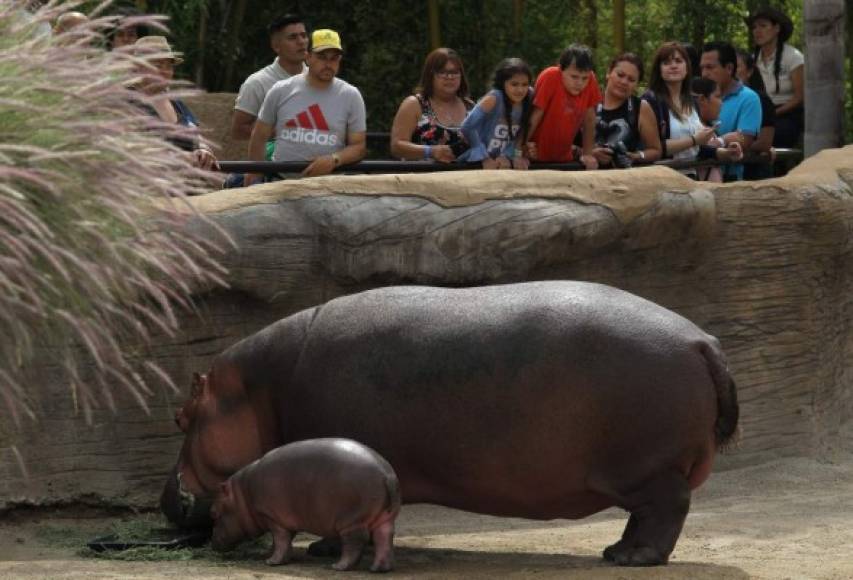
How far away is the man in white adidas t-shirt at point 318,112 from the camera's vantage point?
8.02 metres

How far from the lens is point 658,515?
19.1 feet

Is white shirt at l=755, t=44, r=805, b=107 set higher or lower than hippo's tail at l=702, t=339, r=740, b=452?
higher

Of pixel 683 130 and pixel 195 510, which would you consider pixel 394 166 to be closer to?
pixel 683 130

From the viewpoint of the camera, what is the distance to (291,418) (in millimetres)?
6258

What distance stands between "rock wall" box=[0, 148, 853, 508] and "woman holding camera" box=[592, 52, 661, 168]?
1009 millimetres

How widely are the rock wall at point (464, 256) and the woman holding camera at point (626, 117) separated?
39.7 inches

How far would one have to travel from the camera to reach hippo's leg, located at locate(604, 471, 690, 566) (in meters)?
5.82

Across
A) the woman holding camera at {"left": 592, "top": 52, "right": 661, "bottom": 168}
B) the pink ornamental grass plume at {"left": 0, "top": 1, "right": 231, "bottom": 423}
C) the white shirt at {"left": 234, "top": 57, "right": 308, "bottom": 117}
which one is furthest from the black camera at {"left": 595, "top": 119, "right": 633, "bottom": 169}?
the pink ornamental grass plume at {"left": 0, "top": 1, "right": 231, "bottom": 423}

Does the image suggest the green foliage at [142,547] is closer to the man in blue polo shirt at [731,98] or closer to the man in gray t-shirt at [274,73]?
the man in gray t-shirt at [274,73]

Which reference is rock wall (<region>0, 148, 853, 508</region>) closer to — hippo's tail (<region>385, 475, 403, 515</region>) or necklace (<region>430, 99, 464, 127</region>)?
necklace (<region>430, 99, 464, 127</region>)

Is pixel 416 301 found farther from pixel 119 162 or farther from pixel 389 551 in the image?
pixel 119 162

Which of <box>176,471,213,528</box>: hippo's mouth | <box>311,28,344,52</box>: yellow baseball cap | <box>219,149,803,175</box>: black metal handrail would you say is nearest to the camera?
<box>176,471,213,528</box>: hippo's mouth

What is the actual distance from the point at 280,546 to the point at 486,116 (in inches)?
113

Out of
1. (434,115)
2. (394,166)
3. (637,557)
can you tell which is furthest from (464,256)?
(637,557)
